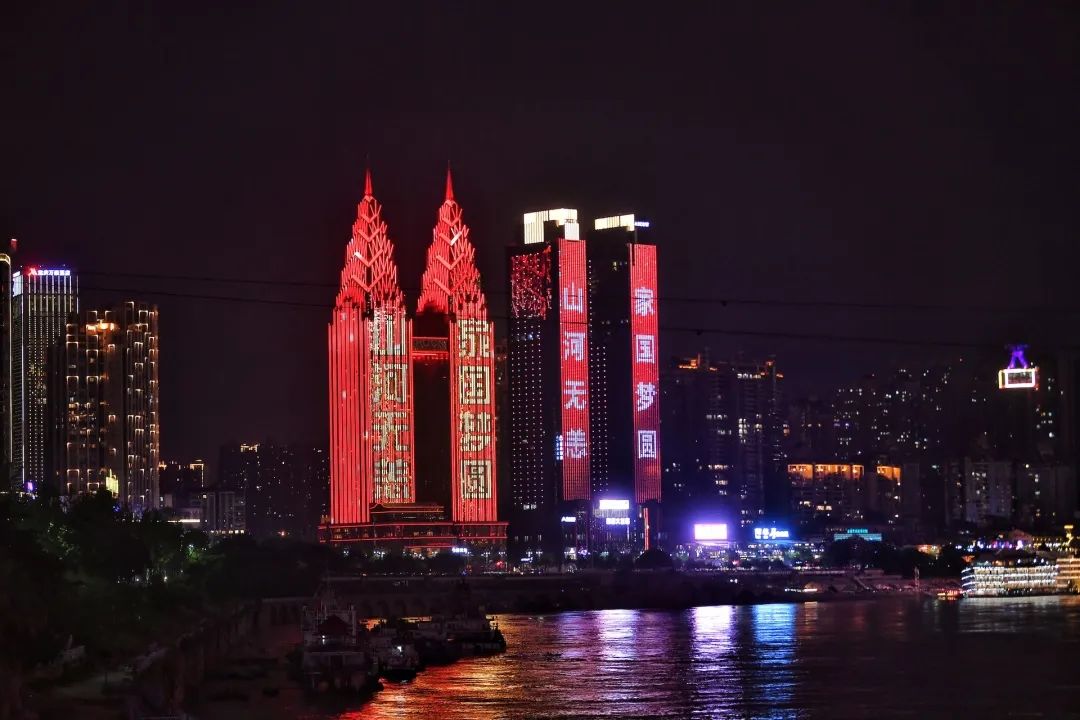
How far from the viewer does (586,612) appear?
516 feet

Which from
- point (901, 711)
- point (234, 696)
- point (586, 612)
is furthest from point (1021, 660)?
point (586, 612)

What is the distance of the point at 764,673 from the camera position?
82625 millimetres

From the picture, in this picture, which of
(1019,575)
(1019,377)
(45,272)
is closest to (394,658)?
(1019,377)

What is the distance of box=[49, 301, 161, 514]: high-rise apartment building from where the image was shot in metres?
181

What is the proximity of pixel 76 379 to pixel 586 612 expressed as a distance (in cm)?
5856

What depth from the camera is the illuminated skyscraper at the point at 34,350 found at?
181500mm

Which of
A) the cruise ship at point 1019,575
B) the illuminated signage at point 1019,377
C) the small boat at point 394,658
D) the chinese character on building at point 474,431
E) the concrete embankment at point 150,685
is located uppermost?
the chinese character on building at point 474,431

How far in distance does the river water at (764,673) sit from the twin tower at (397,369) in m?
58.2

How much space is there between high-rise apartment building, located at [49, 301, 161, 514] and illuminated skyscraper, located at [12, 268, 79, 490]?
1.83 meters

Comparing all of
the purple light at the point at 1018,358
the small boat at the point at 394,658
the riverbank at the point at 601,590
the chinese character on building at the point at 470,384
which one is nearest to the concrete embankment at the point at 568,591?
the riverbank at the point at 601,590

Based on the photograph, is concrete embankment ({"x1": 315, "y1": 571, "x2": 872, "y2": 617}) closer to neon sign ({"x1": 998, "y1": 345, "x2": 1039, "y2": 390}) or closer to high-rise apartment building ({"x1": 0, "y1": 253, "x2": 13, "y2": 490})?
high-rise apartment building ({"x1": 0, "y1": 253, "x2": 13, "y2": 490})

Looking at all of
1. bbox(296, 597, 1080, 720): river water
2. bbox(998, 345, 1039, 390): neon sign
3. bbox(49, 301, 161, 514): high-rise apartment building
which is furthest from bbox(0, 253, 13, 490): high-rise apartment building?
bbox(998, 345, 1039, 390): neon sign

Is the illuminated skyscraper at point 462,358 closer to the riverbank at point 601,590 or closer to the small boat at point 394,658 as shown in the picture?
the riverbank at point 601,590

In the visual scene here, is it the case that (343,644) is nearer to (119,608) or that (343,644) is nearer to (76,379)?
(119,608)
